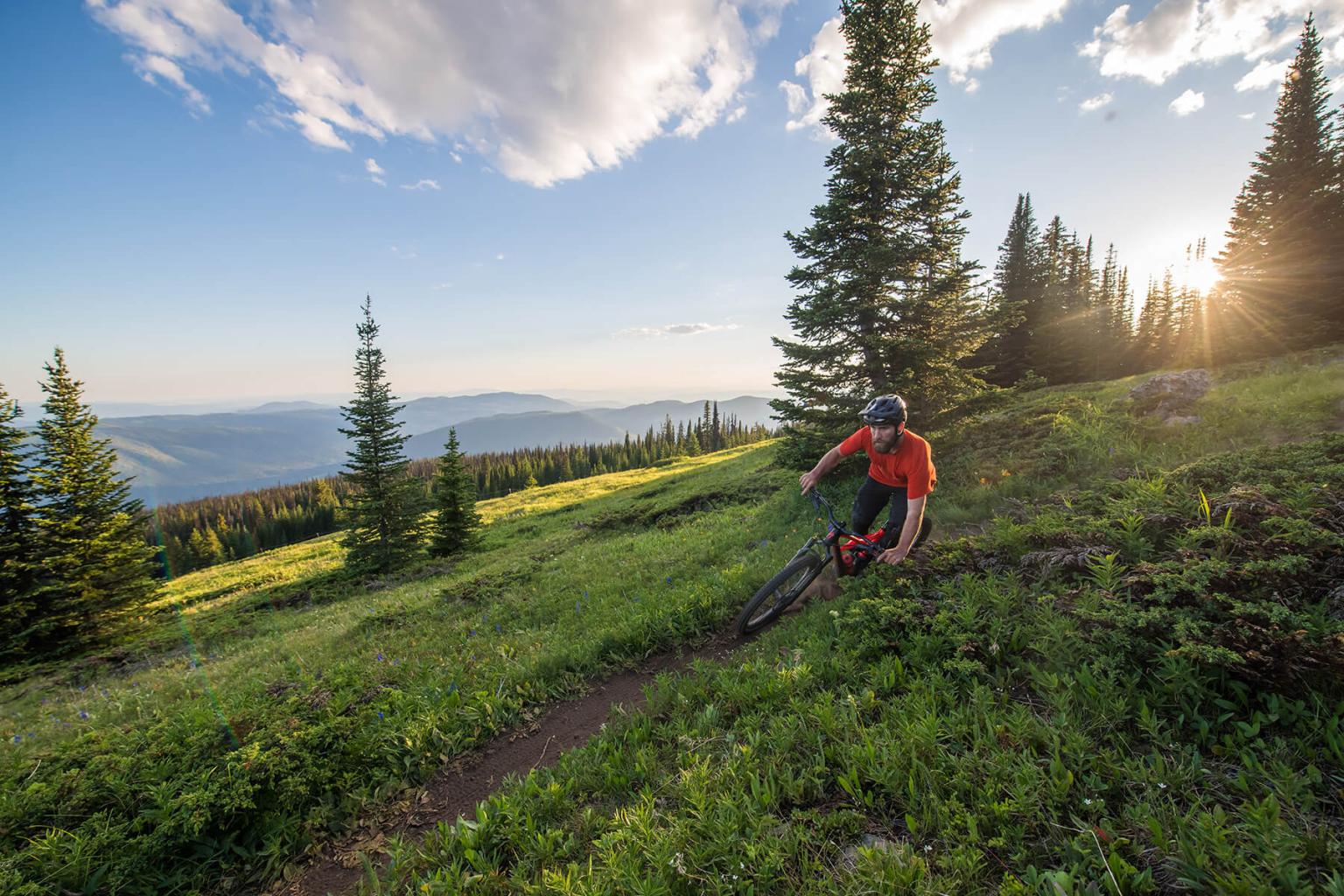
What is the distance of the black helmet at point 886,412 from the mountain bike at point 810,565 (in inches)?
48.6

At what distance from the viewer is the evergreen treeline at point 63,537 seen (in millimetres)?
15422

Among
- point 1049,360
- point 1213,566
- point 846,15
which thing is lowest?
point 1213,566

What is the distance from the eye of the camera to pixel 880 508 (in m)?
7.04

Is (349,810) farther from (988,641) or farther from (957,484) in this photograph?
(957,484)

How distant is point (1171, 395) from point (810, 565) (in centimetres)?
1226

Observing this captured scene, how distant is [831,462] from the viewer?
21.6 feet

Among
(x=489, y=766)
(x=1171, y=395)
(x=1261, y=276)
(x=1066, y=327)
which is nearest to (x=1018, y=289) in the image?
(x=1066, y=327)

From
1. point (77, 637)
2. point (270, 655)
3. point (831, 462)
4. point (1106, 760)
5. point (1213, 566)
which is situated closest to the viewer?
point (1106, 760)

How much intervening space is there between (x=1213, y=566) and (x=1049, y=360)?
123 feet

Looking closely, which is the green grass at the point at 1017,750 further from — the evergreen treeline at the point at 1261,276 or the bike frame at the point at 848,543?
the evergreen treeline at the point at 1261,276

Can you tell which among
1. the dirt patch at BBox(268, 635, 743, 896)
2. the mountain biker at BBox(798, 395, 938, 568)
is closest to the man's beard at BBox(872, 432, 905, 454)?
the mountain biker at BBox(798, 395, 938, 568)

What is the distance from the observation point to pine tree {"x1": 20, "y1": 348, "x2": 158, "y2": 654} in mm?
15883

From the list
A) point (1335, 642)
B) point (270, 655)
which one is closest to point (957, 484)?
point (1335, 642)

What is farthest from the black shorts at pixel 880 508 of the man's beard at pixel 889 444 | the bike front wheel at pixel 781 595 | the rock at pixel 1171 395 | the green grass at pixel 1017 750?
the rock at pixel 1171 395
